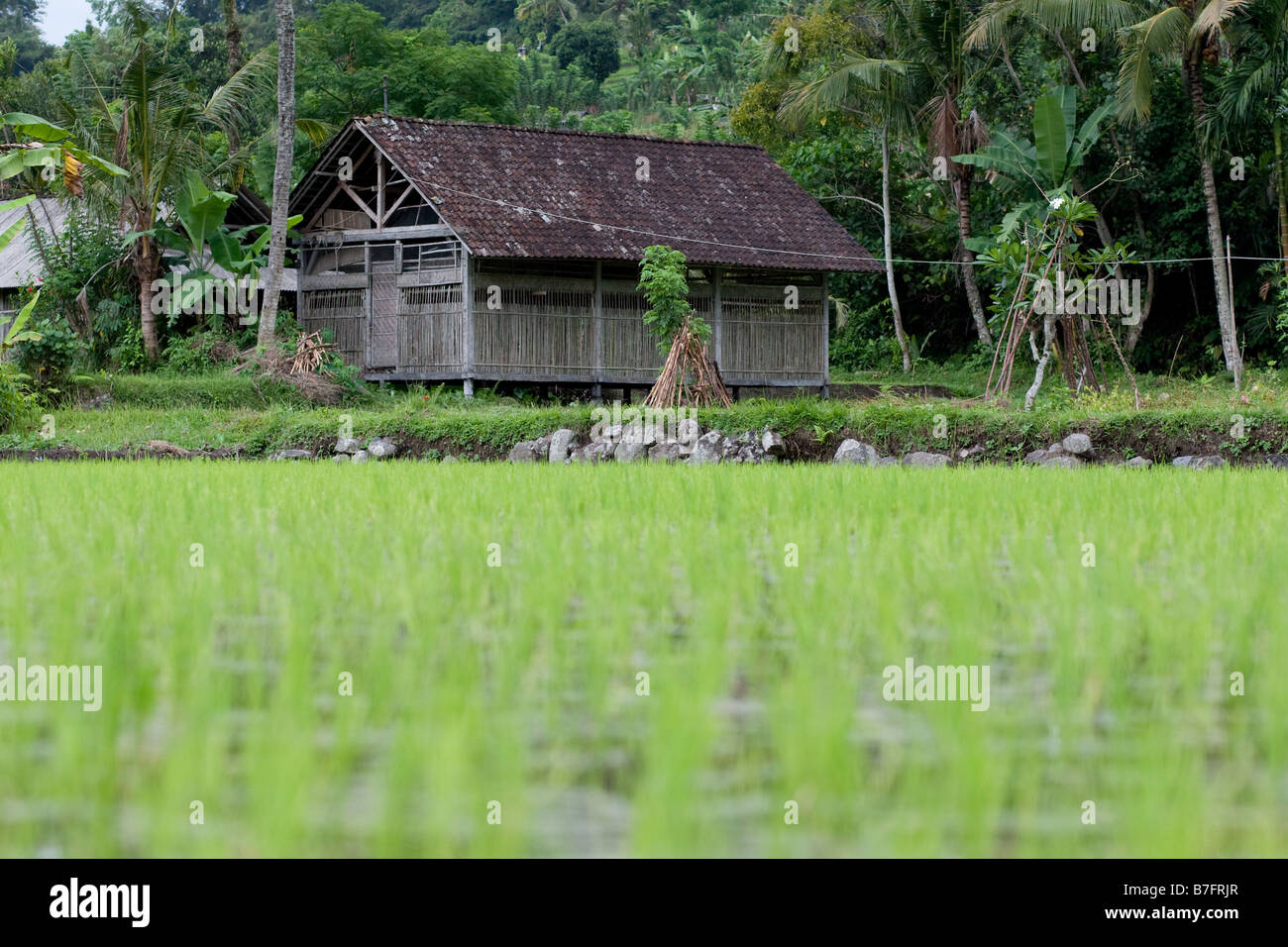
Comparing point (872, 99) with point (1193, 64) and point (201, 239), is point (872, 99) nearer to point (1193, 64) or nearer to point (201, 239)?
point (1193, 64)

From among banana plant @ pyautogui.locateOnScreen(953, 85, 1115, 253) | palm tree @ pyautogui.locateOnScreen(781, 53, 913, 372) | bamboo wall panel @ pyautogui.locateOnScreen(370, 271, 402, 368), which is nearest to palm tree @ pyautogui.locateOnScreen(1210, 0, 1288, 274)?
banana plant @ pyautogui.locateOnScreen(953, 85, 1115, 253)

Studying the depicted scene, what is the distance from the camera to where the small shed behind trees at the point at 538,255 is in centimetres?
1936

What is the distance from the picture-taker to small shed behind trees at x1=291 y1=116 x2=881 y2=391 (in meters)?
19.4

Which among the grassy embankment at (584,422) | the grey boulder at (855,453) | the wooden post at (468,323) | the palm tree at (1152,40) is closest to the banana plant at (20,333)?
the grassy embankment at (584,422)

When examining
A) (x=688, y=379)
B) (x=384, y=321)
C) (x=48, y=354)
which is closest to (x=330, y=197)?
(x=384, y=321)

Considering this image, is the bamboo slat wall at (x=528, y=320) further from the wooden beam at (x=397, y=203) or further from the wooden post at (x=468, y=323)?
the wooden beam at (x=397, y=203)

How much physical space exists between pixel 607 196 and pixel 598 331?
2154 mm

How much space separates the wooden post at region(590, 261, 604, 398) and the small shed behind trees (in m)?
0.03

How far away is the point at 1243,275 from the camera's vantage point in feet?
77.7

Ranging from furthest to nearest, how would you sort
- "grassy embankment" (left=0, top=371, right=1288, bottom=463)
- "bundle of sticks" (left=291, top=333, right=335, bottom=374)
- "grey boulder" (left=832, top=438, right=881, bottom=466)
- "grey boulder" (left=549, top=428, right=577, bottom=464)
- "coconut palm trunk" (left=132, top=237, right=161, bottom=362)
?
"coconut palm trunk" (left=132, top=237, right=161, bottom=362) → "bundle of sticks" (left=291, top=333, right=335, bottom=374) → "grey boulder" (left=549, top=428, right=577, bottom=464) → "grey boulder" (left=832, top=438, right=881, bottom=466) → "grassy embankment" (left=0, top=371, right=1288, bottom=463)

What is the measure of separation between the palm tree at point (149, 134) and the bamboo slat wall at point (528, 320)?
7.56ft

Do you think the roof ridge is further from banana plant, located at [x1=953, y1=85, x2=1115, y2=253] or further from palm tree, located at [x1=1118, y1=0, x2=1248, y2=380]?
palm tree, located at [x1=1118, y1=0, x2=1248, y2=380]

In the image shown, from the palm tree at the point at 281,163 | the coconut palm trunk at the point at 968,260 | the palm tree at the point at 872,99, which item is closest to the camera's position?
the palm tree at the point at 281,163
